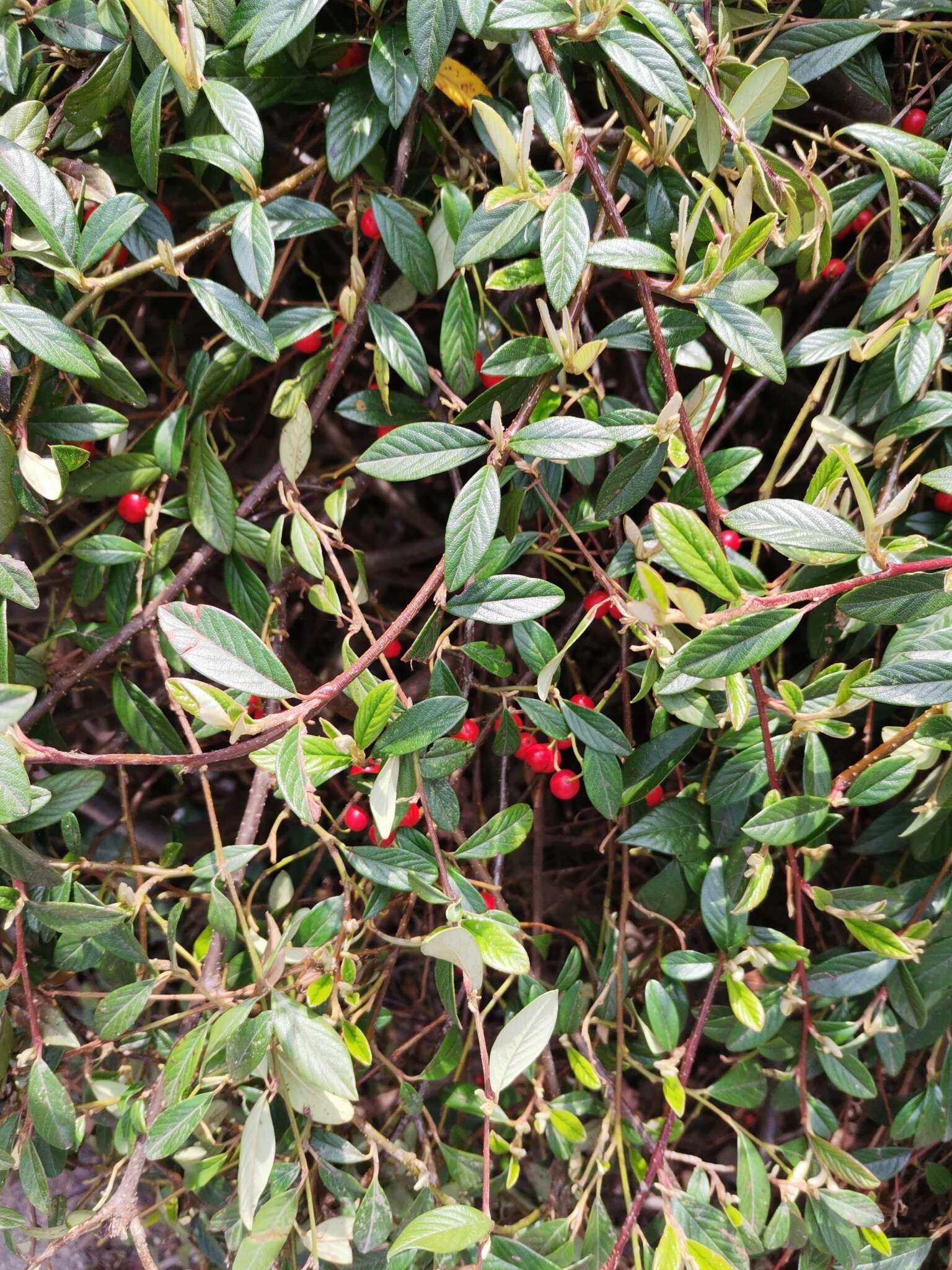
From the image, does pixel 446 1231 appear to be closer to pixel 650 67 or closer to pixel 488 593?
pixel 488 593

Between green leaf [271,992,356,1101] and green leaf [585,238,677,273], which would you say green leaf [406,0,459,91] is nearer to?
green leaf [585,238,677,273]

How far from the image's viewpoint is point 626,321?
768 mm

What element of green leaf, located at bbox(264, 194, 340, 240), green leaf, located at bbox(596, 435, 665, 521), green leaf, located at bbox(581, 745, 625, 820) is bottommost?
green leaf, located at bbox(581, 745, 625, 820)

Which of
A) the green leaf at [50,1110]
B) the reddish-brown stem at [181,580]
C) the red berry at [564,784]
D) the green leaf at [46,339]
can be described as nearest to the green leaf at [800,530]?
the red berry at [564,784]

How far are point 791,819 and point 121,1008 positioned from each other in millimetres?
647

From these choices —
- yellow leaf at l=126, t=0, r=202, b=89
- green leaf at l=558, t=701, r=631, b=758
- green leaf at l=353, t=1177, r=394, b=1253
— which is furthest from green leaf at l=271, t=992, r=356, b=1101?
yellow leaf at l=126, t=0, r=202, b=89

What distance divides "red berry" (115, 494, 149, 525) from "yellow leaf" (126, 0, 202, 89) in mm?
379

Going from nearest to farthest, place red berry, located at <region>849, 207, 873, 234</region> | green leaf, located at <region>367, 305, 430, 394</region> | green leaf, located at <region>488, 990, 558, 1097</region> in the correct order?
green leaf, located at <region>488, 990, 558, 1097</region> < green leaf, located at <region>367, 305, 430, 394</region> < red berry, located at <region>849, 207, 873, 234</region>

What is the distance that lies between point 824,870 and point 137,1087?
2.73 feet

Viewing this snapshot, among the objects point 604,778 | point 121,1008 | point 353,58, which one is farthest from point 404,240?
point 121,1008

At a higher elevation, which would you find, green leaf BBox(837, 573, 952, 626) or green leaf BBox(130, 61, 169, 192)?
green leaf BBox(130, 61, 169, 192)

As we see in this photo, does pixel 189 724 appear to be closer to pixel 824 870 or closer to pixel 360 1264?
pixel 360 1264

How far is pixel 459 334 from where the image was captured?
799 mm

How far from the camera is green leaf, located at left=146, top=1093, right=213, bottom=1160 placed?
0.73 m
